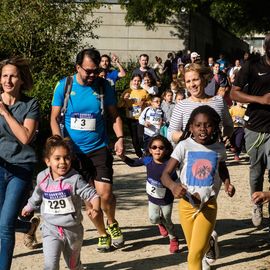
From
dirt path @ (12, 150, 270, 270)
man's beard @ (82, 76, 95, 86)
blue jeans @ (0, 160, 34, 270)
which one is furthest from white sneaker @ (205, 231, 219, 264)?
man's beard @ (82, 76, 95, 86)

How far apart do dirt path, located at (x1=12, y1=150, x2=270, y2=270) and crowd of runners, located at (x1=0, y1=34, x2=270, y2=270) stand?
0.51 ft

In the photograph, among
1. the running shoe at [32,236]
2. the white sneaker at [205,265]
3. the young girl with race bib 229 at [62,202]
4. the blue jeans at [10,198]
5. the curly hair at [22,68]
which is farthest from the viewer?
the running shoe at [32,236]

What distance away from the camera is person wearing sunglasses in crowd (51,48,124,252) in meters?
6.36

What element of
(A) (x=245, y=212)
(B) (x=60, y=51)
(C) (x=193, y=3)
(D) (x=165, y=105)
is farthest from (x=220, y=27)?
(A) (x=245, y=212)

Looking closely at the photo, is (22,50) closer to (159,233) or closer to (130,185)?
(130,185)

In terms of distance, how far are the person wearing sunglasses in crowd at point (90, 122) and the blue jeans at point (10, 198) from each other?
0.95m

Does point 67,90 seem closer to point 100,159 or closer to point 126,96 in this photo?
point 100,159

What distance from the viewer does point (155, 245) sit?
22.7 ft

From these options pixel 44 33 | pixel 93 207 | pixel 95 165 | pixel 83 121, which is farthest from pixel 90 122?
pixel 44 33

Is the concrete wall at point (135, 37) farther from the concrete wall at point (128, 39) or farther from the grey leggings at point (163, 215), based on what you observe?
the grey leggings at point (163, 215)

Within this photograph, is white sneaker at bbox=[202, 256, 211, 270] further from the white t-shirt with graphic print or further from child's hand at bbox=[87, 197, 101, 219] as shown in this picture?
child's hand at bbox=[87, 197, 101, 219]

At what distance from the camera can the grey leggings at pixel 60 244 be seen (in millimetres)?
5182

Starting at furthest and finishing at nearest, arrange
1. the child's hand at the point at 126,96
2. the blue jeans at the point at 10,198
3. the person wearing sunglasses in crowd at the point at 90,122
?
the child's hand at the point at 126,96 → the person wearing sunglasses in crowd at the point at 90,122 → the blue jeans at the point at 10,198

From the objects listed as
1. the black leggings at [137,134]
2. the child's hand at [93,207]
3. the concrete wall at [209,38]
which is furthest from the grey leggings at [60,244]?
the concrete wall at [209,38]
